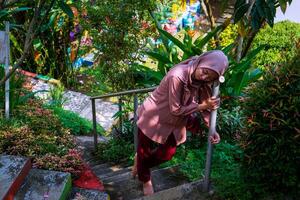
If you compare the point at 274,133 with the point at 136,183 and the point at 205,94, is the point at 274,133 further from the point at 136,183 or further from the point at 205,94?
the point at 136,183

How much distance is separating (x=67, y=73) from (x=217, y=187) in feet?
18.0

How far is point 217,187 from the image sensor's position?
2.97 metres

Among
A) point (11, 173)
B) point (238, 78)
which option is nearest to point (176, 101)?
point (11, 173)

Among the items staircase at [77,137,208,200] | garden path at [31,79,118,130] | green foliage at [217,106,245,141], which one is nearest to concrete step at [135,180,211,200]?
staircase at [77,137,208,200]

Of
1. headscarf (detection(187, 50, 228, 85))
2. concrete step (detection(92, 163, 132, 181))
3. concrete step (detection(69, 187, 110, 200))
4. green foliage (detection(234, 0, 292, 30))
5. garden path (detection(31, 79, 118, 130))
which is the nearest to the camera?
headscarf (detection(187, 50, 228, 85))

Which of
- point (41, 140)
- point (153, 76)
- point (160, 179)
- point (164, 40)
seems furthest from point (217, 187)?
point (164, 40)

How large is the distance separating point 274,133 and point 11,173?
1.83 m

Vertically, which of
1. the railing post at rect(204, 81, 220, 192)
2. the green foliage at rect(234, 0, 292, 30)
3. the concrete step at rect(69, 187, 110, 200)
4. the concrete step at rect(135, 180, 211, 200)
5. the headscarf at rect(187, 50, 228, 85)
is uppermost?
the green foliage at rect(234, 0, 292, 30)

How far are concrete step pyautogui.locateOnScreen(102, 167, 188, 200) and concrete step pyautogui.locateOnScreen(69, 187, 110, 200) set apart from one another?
25cm

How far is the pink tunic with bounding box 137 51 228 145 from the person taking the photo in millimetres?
2858

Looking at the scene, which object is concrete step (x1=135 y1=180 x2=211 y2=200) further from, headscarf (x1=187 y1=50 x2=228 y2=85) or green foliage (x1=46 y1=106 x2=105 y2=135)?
green foliage (x1=46 y1=106 x2=105 y2=135)

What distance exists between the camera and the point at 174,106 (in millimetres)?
2975

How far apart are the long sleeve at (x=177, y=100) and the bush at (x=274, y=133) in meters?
0.38

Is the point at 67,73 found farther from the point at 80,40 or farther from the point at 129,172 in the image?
the point at 129,172
